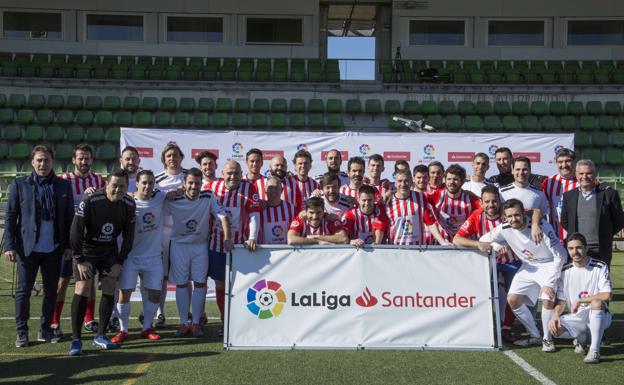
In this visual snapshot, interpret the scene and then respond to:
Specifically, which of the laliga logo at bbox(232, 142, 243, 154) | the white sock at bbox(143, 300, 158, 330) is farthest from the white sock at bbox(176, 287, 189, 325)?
the laliga logo at bbox(232, 142, 243, 154)

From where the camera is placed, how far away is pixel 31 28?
23109mm

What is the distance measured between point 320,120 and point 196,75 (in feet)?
16.1

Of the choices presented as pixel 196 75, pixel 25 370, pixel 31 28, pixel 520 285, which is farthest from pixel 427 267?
pixel 31 28

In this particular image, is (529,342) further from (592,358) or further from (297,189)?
(297,189)

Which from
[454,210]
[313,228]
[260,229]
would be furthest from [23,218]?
[454,210]

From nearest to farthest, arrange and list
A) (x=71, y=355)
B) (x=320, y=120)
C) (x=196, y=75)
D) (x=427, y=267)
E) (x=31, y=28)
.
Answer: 1. (x=71, y=355)
2. (x=427, y=267)
3. (x=320, y=120)
4. (x=196, y=75)
5. (x=31, y=28)

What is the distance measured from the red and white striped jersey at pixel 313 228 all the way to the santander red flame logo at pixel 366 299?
78cm

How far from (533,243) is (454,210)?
979mm

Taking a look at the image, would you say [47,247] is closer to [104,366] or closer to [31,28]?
[104,366]

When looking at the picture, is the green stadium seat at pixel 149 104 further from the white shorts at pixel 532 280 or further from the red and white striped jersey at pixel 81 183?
the white shorts at pixel 532 280

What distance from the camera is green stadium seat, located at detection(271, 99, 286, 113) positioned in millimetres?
→ 19406

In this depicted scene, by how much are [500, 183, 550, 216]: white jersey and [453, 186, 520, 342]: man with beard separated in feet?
1.31

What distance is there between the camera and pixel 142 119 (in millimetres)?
18719

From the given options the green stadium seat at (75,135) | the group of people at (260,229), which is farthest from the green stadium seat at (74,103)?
the group of people at (260,229)
